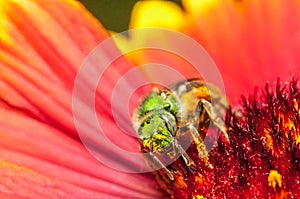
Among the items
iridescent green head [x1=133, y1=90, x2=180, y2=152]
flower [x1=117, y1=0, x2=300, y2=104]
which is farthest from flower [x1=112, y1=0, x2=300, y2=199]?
iridescent green head [x1=133, y1=90, x2=180, y2=152]

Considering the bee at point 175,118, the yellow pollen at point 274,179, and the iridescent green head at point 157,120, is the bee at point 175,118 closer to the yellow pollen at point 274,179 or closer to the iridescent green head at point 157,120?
the iridescent green head at point 157,120

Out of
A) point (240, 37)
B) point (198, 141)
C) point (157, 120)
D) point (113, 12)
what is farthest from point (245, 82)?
point (157, 120)

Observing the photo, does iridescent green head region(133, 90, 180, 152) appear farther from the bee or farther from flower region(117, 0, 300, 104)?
flower region(117, 0, 300, 104)

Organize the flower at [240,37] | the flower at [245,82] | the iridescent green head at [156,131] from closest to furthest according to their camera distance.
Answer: the iridescent green head at [156,131], the flower at [245,82], the flower at [240,37]

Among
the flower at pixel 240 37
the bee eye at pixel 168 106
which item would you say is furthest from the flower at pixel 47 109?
the flower at pixel 240 37

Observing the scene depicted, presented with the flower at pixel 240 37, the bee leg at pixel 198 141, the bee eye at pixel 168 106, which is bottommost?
the bee leg at pixel 198 141

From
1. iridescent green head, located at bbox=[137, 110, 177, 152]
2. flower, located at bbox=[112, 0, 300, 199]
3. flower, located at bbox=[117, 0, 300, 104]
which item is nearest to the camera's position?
iridescent green head, located at bbox=[137, 110, 177, 152]
